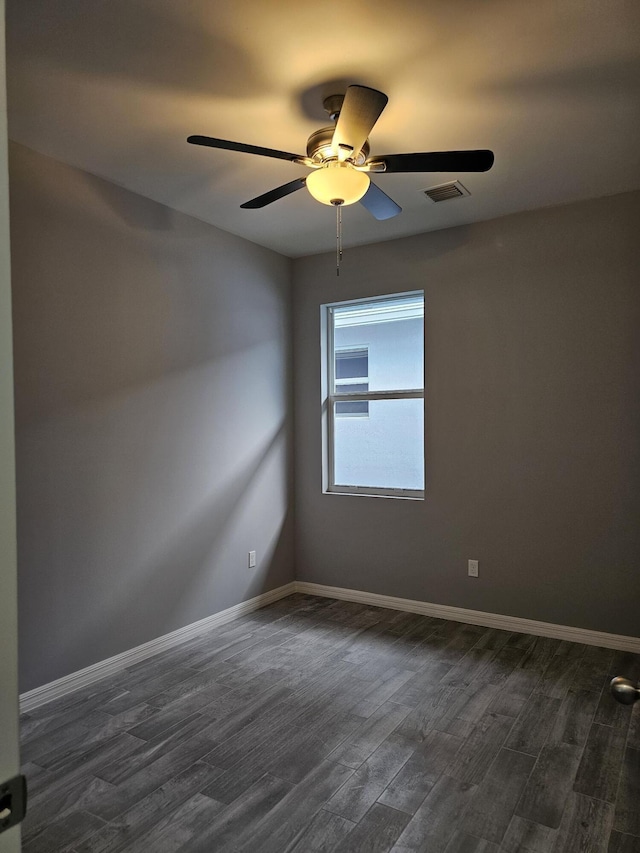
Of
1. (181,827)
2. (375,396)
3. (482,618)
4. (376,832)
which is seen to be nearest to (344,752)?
(376,832)

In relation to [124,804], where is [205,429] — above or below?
above

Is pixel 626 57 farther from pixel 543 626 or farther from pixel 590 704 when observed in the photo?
pixel 543 626

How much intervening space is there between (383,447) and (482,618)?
1.40 meters

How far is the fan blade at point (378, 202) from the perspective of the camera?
8.80 ft

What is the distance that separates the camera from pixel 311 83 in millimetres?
2316

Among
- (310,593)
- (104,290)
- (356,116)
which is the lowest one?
(310,593)

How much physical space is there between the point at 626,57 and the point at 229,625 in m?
3.68

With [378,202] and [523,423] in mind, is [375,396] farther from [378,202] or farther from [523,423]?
[378,202]

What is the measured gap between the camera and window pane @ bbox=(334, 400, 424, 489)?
434 centimetres

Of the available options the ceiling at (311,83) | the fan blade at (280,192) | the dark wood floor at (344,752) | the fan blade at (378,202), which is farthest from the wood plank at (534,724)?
the ceiling at (311,83)

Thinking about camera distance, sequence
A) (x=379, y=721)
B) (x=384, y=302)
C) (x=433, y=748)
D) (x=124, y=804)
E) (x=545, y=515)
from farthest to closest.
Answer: (x=384, y=302), (x=545, y=515), (x=379, y=721), (x=433, y=748), (x=124, y=804)

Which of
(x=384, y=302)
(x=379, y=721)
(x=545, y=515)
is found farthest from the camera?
(x=384, y=302)

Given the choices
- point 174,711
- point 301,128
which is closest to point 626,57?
point 301,128

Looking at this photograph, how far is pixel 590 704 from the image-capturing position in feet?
9.16
